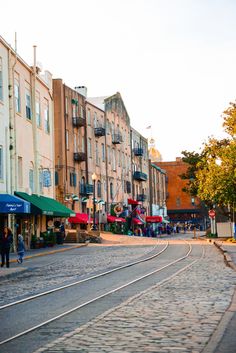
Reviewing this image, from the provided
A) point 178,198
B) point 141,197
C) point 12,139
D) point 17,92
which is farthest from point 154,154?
point 12,139

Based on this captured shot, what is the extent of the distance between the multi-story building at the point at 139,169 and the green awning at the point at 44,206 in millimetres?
36711

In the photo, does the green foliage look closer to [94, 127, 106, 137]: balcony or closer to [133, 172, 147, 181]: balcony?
[94, 127, 106, 137]: balcony

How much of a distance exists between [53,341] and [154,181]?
8946 cm

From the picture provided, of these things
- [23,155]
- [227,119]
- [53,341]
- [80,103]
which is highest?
[80,103]

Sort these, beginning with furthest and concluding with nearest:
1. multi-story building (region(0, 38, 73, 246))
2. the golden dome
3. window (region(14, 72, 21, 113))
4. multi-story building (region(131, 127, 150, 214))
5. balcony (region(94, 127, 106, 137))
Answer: the golden dome
multi-story building (region(131, 127, 150, 214))
balcony (region(94, 127, 106, 137))
window (region(14, 72, 21, 113))
multi-story building (region(0, 38, 73, 246))

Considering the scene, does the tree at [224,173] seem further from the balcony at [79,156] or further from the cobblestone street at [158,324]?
the cobblestone street at [158,324]

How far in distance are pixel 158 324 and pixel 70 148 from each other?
44.4 m

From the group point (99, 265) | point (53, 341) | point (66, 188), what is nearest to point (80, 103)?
point (66, 188)

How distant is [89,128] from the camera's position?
59.3m

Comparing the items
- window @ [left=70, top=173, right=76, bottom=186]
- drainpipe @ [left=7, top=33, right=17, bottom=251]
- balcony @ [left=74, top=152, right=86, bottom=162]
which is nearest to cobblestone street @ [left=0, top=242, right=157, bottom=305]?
drainpipe @ [left=7, top=33, right=17, bottom=251]

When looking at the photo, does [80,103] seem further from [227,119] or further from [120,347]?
[120,347]

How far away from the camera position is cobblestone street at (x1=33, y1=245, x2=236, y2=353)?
8055 mm

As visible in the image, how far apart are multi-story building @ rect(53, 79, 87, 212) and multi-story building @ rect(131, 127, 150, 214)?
2298cm

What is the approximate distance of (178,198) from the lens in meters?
124
